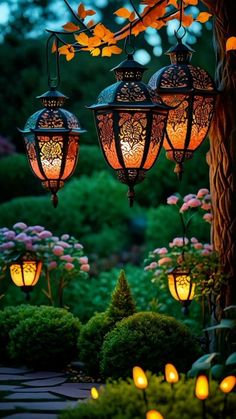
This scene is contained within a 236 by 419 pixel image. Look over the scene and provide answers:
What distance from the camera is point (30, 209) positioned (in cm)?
1112

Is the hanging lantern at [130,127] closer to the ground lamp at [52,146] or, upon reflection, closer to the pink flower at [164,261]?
the ground lamp at [52,146]

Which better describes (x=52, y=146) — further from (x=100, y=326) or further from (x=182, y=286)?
(x=182, y=286)

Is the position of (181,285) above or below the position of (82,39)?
below

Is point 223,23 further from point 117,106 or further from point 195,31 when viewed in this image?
point 195,31

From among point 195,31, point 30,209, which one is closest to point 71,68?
point 195,31

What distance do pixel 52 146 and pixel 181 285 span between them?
1992 mm

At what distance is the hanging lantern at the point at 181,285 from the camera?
706 centimetres

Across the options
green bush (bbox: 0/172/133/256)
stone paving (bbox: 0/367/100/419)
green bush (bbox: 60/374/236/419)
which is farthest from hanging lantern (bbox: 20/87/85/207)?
green bush (bbox: 0/172/133/256)

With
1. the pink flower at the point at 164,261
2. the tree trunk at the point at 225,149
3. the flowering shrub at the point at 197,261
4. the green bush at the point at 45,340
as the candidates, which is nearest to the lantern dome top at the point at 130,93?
the tree trunk at the point at 225,149

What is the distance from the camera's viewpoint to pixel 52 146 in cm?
576

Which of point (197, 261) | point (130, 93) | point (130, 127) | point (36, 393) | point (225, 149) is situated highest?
point (130, 93)

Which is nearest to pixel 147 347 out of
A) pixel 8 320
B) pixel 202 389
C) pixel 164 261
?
pixel 164 261

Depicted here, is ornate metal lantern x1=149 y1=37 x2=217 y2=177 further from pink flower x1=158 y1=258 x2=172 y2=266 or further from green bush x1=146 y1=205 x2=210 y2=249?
green bush x1=146 y1=205 x2=210 y2=249

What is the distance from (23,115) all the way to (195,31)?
3.41 meters
